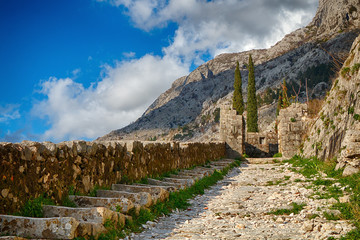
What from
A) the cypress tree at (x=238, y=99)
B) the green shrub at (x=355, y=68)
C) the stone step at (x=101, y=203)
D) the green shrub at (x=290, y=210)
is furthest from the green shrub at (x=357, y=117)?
the cypress tree at (x=238, y=99)

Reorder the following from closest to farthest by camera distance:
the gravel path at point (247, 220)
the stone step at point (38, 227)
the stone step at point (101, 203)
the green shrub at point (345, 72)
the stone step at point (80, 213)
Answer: the stone step at point (38, 227), the stone step at point (80, 213), the gravel path at point (247, 220), the stone step at point (101, 203), the green shrub at point (345, 72)

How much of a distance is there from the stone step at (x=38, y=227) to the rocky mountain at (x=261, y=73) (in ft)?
161

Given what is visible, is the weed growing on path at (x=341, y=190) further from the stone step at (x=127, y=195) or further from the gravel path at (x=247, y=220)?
the stone step at (x=127, y=195)

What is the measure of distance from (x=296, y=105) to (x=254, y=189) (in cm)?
1266

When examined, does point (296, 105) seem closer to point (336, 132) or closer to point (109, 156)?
point (336, 132)

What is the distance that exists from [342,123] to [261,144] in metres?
14.7

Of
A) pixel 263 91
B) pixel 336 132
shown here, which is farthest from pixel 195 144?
pixel 263 91

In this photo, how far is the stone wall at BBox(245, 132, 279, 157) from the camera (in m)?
→ 26.5

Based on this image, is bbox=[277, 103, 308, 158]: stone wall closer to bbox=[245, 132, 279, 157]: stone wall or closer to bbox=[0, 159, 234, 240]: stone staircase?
bbox=[245, 132, 279, 157]: stone wall

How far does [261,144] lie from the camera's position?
26.7 meters

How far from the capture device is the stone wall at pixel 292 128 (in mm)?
20797

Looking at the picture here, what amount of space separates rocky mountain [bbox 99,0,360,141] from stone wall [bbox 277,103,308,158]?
118 ft

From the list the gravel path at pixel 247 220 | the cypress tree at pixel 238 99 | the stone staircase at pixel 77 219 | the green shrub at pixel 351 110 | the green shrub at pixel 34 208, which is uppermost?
the cypress tree at pixel 238 99

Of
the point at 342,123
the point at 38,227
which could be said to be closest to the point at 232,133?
the point at 342,123
